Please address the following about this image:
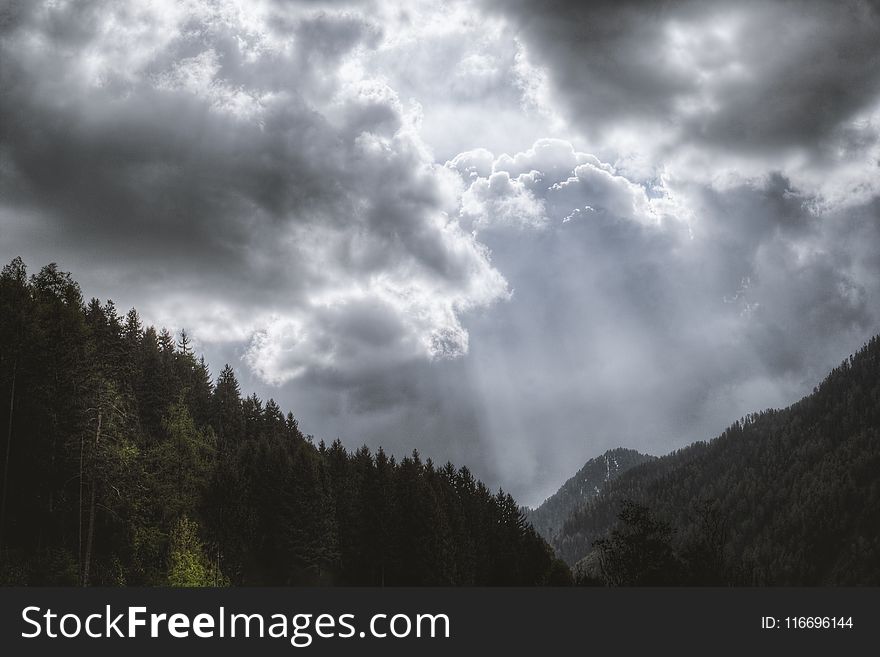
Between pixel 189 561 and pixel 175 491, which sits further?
pixel 175 491

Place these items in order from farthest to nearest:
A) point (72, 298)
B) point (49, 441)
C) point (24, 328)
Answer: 1. point (72, 298)
2. point (49, 441)
3. point (24, 328)

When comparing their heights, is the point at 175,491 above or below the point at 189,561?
above

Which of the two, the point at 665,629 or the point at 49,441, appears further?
the point at 49,441

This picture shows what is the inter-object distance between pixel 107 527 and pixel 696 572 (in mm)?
53990

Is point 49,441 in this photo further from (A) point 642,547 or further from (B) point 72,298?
(A) point 642,547

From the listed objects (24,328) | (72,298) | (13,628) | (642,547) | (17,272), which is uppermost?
(72,298)

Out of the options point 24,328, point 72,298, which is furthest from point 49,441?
point 72,298

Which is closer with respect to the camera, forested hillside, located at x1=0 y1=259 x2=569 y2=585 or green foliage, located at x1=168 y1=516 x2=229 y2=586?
forested hillside, located at x1=0 y1=259 x2=569 y2=585

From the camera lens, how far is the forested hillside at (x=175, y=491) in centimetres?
4788

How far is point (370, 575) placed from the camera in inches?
3265

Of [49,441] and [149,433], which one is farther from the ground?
[149,433]

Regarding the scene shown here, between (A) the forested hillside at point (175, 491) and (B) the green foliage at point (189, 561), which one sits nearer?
(A) the forested hillside at point (175, 491)

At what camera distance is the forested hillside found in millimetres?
47875

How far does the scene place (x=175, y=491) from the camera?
7162cm
